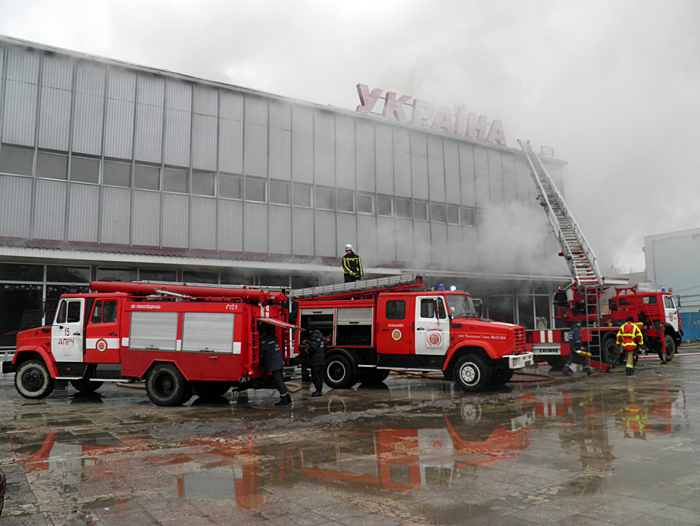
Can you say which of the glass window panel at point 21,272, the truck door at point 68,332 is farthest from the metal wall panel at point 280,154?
the truck door at point 68,332

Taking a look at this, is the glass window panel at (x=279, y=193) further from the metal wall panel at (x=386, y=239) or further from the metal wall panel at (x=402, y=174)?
the metal wall panel at (x=402, y=174)

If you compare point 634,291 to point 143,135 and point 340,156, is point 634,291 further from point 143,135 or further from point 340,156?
point 143,135

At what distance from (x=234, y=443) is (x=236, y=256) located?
39.4 feet

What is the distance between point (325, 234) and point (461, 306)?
360 inches

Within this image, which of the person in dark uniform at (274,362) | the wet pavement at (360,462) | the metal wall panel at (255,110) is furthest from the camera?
the metal wall panel at (255,110)

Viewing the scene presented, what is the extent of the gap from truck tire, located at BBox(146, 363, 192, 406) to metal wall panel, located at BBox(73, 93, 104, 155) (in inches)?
388

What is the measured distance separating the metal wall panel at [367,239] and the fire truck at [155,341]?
32.3 feet

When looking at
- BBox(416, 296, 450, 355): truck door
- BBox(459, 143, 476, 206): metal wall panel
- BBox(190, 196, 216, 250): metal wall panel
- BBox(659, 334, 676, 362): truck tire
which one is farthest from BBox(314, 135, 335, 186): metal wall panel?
BBox(659, 334, 676, 362): truck tire

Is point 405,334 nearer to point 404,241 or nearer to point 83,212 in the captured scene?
point 404,241

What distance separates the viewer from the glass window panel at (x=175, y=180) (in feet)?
58.0

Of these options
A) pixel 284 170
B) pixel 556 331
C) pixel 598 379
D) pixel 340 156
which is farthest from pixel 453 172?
pixel 598 379

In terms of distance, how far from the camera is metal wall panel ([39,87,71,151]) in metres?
16.1

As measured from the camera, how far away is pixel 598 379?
1349cm

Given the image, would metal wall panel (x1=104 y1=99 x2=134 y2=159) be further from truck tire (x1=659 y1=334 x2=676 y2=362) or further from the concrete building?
truck tire (x1=659 y1=334 x2=676 y2=362)
